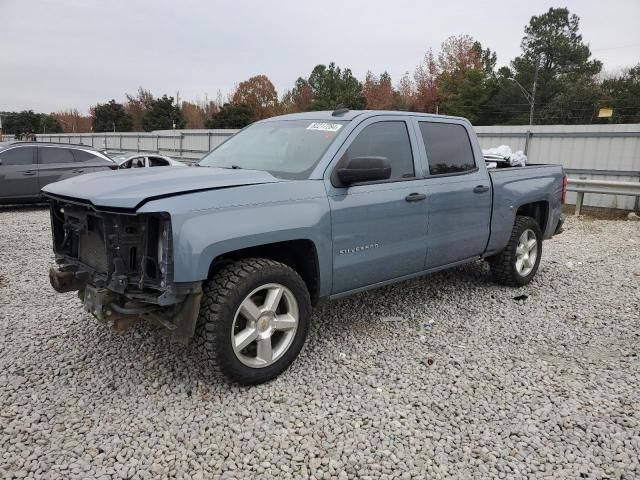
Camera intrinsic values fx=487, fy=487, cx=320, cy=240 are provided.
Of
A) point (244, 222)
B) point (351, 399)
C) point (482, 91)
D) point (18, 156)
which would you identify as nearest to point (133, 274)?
point (244, 222)

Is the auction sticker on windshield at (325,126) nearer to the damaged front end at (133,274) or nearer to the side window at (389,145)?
the side window at (389,145)

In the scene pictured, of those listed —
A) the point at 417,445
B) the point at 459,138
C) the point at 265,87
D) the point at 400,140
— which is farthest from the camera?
the point at 265,87

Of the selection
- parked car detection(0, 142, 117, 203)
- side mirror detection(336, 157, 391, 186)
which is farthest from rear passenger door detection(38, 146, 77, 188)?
side mirror detection(336, 157, 391, 186)

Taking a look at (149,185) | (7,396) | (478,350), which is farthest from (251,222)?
(478,350)

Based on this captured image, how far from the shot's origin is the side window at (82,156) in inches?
455

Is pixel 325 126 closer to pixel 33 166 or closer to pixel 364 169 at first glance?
pixel 364 169

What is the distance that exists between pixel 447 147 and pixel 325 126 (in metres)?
1.40

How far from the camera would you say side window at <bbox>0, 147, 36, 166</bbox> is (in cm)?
1052

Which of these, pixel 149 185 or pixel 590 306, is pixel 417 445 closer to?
pixel 149 185

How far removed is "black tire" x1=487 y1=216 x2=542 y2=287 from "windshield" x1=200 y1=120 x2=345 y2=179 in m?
2.72

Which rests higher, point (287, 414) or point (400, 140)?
point (400, 140)

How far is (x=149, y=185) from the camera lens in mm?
3061

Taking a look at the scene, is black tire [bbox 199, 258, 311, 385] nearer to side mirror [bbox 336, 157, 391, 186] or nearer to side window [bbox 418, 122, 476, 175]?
side mirror [bbox 336, 157, 391, 186]

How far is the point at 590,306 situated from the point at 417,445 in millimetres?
3373
